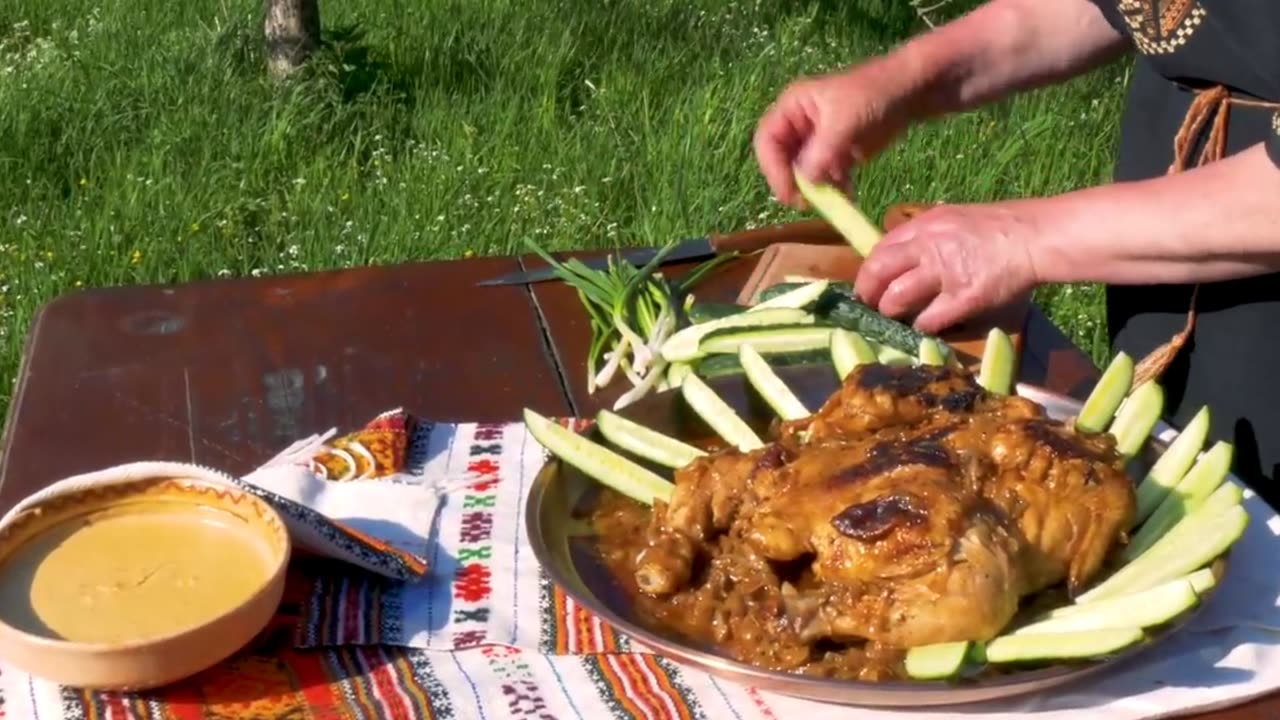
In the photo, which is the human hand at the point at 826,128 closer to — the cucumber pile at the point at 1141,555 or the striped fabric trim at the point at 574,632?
the cucumber pile at the point at 1141,555

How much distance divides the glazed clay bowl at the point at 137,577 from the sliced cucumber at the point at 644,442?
502 mm

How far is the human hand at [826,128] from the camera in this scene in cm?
292

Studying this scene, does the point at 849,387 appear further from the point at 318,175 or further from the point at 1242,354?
the point at 318,175

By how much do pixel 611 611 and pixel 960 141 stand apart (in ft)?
14.9

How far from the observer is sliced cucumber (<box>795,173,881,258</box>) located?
273 cm

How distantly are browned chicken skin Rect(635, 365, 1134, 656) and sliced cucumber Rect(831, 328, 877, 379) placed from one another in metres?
0.36

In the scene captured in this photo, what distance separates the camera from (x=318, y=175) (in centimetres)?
568

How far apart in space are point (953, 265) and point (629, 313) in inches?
23.1

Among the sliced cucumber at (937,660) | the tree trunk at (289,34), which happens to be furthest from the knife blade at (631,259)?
the tree trunk at (289,34)

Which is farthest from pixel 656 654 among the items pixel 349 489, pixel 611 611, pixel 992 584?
pixel 349 489

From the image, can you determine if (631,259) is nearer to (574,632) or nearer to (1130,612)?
(574,632)

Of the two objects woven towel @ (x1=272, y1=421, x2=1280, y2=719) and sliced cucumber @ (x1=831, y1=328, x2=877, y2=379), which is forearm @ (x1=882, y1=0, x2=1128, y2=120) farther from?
woven towel @ (x1=272, y1=421, x2=1280, y2=719)

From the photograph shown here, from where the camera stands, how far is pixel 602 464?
2068mm

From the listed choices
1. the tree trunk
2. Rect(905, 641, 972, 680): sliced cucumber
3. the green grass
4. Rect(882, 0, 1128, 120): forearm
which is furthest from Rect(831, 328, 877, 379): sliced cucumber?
the tree trunk
